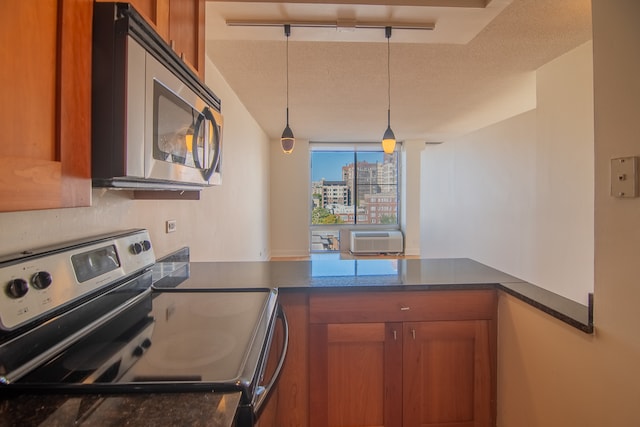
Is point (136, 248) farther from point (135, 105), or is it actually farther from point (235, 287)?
point (135, 105)

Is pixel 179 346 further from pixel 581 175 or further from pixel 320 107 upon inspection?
pixel 320 107

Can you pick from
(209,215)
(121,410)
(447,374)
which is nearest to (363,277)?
(447,374)

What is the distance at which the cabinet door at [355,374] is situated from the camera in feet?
4.87

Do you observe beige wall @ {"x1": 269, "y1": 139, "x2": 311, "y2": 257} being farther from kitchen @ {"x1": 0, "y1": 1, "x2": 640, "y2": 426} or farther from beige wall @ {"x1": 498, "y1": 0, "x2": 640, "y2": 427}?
beige wall @ {"x1": 498, "y1": 0, "x2": 640, "y2": 427}

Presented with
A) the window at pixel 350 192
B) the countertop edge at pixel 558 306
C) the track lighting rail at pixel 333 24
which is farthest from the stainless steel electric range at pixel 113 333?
the window at pixel 350 192

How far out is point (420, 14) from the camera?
1.74m

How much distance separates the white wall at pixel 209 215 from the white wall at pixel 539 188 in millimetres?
2813

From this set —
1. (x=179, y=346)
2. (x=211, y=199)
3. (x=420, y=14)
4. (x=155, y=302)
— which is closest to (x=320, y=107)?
(x=211, y=199)

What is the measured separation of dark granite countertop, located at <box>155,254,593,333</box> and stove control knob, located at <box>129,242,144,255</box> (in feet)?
0.74

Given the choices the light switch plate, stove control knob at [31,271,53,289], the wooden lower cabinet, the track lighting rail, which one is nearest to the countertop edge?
the wooden lower cabinet

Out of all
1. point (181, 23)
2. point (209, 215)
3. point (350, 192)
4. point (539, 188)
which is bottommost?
point (209, 215)

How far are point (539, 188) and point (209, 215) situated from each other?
9.36ft

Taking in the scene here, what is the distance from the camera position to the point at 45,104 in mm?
585

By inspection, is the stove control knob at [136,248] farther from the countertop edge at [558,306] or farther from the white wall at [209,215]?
the countertop edge at [558,306]
